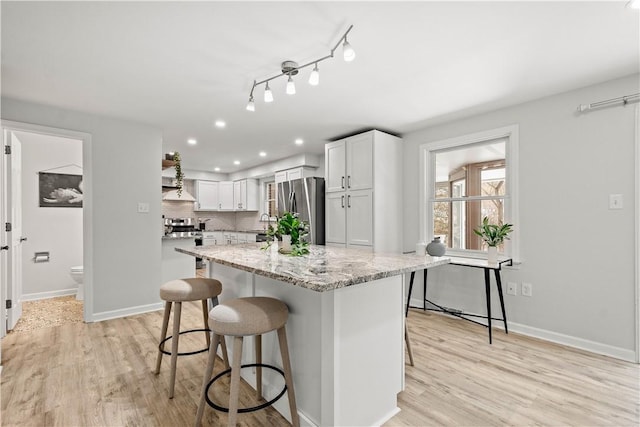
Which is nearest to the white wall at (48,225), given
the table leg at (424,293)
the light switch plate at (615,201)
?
the table leg at (424,293)

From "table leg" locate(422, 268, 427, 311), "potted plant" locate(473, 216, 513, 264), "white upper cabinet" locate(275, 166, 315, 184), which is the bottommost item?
"table leg" locate(422, 268, 427, 311)

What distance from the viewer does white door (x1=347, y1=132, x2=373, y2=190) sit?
12.5 feet

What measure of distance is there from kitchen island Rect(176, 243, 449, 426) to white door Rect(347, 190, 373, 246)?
1996mm

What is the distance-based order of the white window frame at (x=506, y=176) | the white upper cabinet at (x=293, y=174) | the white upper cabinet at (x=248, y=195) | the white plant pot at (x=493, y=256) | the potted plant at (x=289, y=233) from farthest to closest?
the white upper cabinet at (x=248, y=195) < the white upper cabinet at (x=293, y=174) < the white window frame at (x=506, y=176) < the white plant pot at (x=493, y=256) < the potted plant at (x=289, y=233)

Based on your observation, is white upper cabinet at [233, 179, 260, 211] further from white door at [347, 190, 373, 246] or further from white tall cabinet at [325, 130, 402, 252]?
white door at [347, 190, 373, 246]

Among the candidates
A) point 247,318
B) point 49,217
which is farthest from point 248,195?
point 247,318

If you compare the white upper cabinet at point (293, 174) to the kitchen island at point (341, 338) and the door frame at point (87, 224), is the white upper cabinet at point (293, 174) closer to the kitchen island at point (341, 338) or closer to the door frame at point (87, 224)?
the door frame at point (87, 224)

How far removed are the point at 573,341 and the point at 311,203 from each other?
3404mm

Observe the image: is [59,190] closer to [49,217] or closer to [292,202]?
[49,217]

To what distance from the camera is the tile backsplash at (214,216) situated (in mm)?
7358

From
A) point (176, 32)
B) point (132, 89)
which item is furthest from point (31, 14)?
point (132, 89)

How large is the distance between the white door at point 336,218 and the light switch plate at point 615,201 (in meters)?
2.58

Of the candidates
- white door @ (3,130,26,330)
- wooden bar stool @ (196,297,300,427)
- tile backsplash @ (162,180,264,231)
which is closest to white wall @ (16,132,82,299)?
white door @ (3,130,26,330)

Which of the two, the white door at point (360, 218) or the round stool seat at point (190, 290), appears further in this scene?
the white door at point (360, 218)
